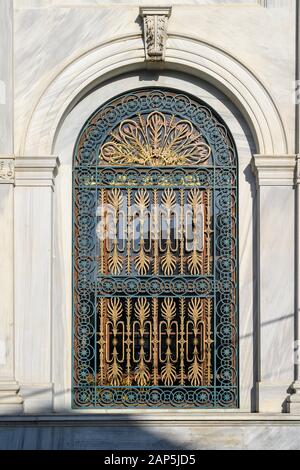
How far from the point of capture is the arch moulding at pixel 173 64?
11.5 m

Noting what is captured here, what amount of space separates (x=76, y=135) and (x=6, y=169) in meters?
1.02

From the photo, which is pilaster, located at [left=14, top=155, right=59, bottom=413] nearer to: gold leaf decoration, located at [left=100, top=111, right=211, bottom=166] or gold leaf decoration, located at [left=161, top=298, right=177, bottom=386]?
gold leaf decoration, located at [left=100, top=111, right=211, bottom=166]

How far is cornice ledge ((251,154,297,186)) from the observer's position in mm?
11359

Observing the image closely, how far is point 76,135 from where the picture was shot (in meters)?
11.8

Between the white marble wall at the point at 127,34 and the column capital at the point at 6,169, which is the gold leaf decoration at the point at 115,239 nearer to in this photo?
the column capital at the point at 6,169

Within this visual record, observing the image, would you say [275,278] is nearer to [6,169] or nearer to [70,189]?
[70,189]

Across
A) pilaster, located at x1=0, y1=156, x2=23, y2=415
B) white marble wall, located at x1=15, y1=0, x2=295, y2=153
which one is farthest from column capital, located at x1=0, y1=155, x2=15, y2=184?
white marble wall, located at x1=15, y1=0, x2=295, y2=153

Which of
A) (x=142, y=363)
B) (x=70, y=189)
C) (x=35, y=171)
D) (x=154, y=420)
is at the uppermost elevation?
(x=35, y=171)

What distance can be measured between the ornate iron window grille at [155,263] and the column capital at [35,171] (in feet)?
1.59

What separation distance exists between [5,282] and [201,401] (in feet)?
8.97

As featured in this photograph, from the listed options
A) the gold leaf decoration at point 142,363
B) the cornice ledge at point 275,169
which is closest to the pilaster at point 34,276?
the gold leaf decoration at point 142,363

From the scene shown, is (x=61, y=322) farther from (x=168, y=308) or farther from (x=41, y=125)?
Answer: (x=41, y=125)

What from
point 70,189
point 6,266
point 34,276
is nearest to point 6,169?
point 70,189

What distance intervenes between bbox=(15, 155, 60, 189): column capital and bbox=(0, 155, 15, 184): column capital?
98 millimetres
